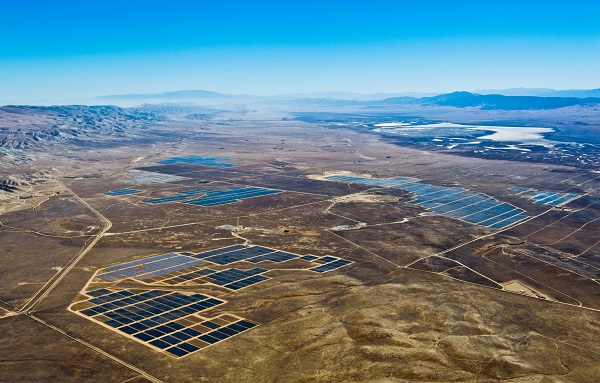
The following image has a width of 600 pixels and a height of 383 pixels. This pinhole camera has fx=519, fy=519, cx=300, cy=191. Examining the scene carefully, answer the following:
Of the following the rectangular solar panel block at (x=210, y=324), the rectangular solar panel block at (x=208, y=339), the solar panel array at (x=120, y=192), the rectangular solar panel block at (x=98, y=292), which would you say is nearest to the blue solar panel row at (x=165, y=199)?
the solar panel array at (x=120, y=192)

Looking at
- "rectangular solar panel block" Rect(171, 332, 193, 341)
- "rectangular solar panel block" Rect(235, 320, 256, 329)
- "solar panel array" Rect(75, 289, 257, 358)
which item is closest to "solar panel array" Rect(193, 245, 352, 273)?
"solar panel array" Rect(75, 289, 257, 358)

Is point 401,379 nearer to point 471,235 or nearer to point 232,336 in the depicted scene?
point 232,336

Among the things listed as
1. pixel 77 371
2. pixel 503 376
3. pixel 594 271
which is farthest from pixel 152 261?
pixel 594 271

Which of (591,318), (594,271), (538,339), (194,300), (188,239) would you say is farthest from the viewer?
(188,239)

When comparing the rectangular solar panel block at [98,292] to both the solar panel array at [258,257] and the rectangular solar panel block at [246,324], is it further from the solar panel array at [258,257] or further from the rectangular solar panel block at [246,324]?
the rectangular solar panel block at [246,324]

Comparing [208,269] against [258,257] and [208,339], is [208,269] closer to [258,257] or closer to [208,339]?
[258,257]

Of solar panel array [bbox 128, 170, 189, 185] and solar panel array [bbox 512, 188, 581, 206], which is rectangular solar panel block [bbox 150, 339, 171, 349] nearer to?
solar panel array [bbox 512, 188, 581, 206]
